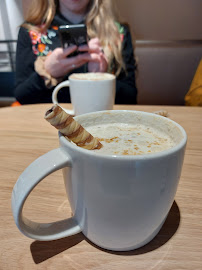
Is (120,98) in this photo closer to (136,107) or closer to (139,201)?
(136,107)

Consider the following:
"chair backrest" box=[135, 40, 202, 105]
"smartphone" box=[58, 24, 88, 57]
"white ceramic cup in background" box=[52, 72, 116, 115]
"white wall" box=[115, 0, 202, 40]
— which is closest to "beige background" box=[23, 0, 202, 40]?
"white wall" box=[115, 0, 202, 40]

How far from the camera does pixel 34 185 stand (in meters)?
0.27

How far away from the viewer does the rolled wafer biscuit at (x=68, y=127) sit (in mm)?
295

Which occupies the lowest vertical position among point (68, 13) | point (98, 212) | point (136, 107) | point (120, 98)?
point (120, 98)

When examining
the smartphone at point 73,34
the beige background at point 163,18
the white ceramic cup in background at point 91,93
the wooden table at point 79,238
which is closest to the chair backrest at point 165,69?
the beige background at point 163,18

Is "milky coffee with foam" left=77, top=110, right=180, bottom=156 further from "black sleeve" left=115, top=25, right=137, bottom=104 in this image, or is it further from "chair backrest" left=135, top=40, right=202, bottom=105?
"chair backrest" left=135, top=40, right=202, bottom=105

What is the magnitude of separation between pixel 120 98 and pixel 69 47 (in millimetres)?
486

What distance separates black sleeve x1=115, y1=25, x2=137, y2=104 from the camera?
138 cm

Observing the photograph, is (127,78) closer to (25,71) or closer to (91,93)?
(25,71)

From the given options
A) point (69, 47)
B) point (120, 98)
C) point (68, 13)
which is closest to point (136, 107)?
point (69, 47)

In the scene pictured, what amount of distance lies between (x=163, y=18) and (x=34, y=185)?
197 cm

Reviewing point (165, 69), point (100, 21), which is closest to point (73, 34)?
point (100, 21)

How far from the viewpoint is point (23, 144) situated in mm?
637

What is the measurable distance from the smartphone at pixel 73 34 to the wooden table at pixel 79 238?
52cm
